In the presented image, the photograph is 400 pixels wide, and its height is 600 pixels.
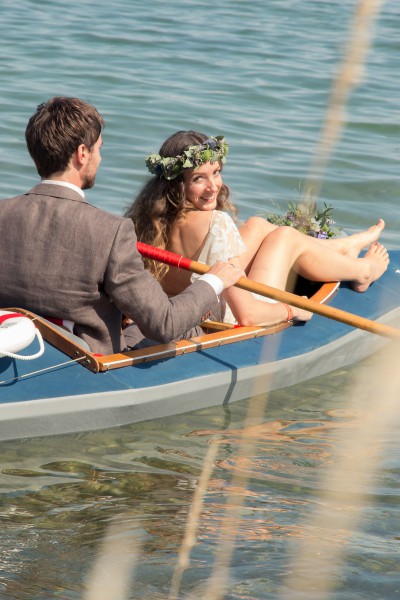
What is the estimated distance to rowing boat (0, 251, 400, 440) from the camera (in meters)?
4.31

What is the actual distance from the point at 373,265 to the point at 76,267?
2.36 metres

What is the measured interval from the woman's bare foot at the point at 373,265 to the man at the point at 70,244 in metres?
1.85

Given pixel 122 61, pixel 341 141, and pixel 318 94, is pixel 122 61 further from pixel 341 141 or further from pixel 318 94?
pixel 341 141

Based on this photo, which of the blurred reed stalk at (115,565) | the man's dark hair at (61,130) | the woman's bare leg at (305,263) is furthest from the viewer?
the woman's bare leg at (305,263)

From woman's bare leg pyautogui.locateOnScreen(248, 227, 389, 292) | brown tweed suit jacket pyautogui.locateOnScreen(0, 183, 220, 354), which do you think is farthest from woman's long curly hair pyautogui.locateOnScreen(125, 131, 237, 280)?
brown tweed suit jacket pyautogui.locateOnScreen(0, 183, 220, 354)

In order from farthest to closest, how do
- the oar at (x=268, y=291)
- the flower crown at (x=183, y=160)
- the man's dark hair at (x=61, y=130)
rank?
the flower crown at (x=183, y=160) → the oar at (x=268, y=291) → the man's dark hair at (x=61, y=130)

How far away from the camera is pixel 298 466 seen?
4453 millimetres

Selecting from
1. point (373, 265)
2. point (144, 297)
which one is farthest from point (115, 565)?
point (373, 265)

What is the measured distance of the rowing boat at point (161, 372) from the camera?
14.1ft

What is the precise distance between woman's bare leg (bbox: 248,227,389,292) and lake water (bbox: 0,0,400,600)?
1.71 feet

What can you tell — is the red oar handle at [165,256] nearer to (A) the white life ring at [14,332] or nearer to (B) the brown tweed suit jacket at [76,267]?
(B) the brown tweed suit jacket at [76,267]

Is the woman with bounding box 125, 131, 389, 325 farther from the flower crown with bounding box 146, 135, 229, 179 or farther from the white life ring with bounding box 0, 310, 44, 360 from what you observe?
the white life ring with bounding box 0, 310, 44, 360

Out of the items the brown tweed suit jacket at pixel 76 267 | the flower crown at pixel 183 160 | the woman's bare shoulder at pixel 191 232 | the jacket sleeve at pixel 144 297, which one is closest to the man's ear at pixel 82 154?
the brown tweed suit jacket at pixel 76 267

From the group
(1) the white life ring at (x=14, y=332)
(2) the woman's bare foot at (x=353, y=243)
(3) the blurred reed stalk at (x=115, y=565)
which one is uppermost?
(2) the woman's bare foot at (x=353, y=243)
